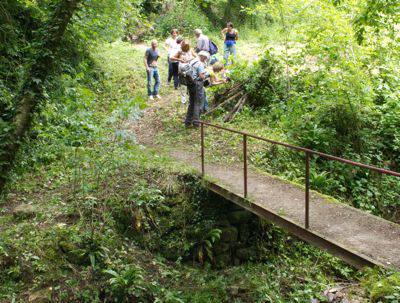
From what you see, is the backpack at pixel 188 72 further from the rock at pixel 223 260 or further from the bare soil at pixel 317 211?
the rock at pixel 223 260

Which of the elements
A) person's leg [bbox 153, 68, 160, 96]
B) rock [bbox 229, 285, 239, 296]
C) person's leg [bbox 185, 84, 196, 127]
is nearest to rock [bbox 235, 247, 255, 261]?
rock [bbox 229, 285, 239, 296]

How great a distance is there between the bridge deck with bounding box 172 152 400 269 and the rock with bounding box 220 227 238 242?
1021 millimetres

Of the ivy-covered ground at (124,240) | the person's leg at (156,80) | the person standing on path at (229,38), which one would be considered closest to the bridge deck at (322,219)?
the ivy-covered ground at (124,240)

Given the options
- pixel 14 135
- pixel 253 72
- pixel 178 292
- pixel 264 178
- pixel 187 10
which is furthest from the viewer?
pixel 187 10

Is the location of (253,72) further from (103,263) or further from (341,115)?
(103,263)

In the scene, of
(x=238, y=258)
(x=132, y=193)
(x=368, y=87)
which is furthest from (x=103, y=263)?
(x=368, y=87)

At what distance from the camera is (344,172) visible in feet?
32.8

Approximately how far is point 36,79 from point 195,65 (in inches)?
193

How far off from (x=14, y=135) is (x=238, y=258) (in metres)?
4.89

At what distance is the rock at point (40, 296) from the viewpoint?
19.0 ft

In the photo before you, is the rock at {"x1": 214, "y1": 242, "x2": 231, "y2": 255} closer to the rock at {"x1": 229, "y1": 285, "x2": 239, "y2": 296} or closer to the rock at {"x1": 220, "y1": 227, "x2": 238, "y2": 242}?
the rock at {"x1": 220, "y1": 227, "x2": 238, "y2": 242}

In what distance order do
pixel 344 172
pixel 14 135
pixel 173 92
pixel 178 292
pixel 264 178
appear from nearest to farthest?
1. pixel 14 135
2. pixel 178 292
3. pixel 264 178
4. pixel 344 172
5. pixel 173 92

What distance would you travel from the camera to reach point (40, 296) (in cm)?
584

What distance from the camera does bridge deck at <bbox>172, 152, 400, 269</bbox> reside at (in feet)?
17.8
